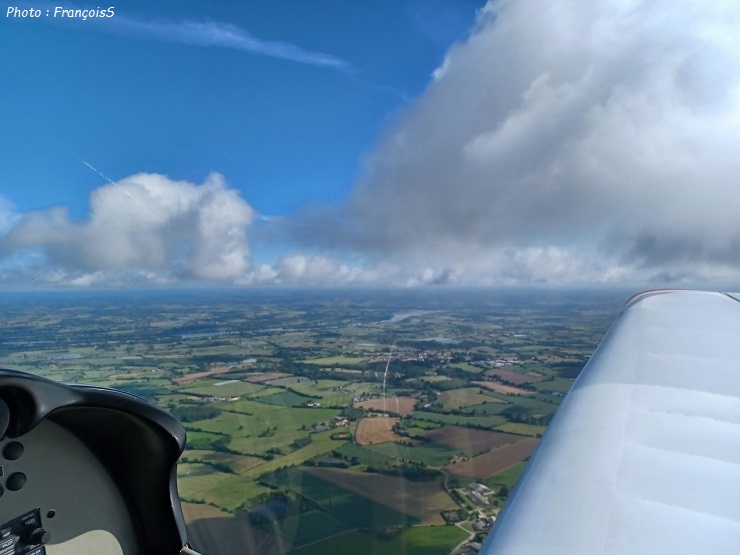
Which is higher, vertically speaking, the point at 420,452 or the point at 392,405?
the point at 392,405

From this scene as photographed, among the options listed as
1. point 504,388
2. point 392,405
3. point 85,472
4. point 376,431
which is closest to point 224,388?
point 376,431

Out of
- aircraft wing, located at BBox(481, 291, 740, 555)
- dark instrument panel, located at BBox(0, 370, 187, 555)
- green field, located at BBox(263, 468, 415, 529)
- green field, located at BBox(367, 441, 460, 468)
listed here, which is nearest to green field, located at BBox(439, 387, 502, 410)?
green field, located at BBox(367, 441, 460, 468)

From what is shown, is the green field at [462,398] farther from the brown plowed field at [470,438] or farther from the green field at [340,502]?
Answer: the green field at [340,502]

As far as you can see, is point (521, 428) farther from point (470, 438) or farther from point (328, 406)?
point (328, 406)

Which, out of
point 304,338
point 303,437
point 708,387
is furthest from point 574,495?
point 304,338

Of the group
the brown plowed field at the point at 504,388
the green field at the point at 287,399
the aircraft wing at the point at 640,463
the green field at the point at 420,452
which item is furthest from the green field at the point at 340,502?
the brown plowed field at the point at 504,388

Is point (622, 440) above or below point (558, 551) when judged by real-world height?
above

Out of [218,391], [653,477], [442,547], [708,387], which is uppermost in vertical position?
[708,387]

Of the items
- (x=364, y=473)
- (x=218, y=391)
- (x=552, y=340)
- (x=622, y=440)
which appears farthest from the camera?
(x=552, y=340)

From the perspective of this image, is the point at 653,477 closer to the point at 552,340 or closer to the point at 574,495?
the point at 574,495
